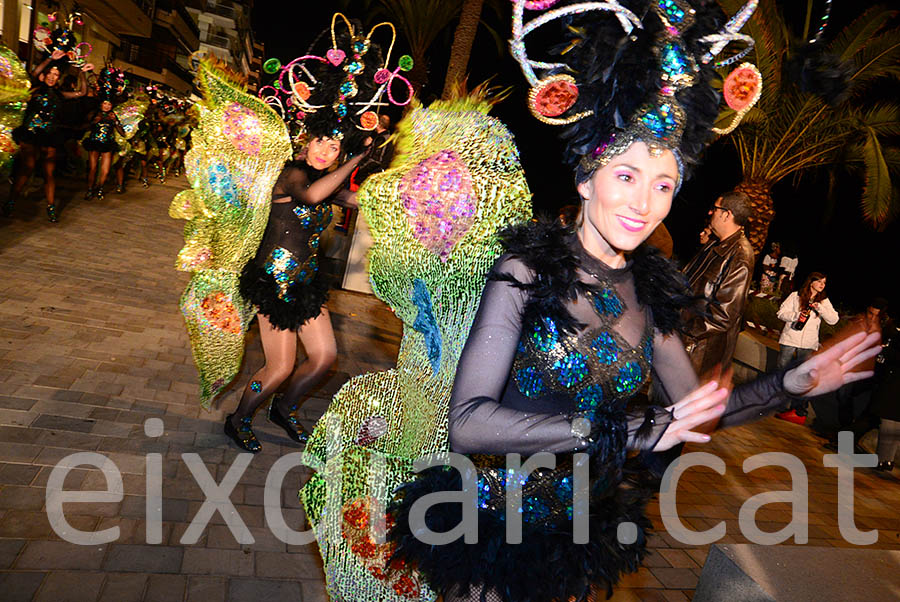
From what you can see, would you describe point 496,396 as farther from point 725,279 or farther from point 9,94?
point 9,94

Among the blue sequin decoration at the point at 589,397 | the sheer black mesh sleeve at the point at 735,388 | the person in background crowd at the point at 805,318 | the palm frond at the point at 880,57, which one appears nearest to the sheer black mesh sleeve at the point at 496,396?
the blue sequin decoration at the point at 589,397

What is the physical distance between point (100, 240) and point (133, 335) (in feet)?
12.7

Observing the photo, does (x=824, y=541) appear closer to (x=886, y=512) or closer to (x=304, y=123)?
(x=886, y=512)

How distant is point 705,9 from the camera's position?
1.88 metres

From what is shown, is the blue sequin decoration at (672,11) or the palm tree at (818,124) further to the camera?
the palm tree at (818,124)

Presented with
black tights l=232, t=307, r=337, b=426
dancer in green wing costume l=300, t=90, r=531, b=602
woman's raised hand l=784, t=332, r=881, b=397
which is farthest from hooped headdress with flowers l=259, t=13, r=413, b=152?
woman's raised hand l=784, t=332, r=881, b=397

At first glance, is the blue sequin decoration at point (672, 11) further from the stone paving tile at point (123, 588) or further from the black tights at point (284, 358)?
the black tights at point (284, 358)

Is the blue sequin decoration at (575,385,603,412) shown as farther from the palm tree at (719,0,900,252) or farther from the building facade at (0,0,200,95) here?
the building facade at (0,0,200,95)

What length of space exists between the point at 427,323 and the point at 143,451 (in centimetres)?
259

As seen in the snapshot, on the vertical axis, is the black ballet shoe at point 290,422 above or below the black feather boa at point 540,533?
below

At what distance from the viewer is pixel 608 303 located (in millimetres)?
1908

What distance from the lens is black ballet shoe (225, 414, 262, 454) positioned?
413cm

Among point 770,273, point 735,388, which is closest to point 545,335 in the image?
point 735,388

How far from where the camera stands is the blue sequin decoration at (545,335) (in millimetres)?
1770
